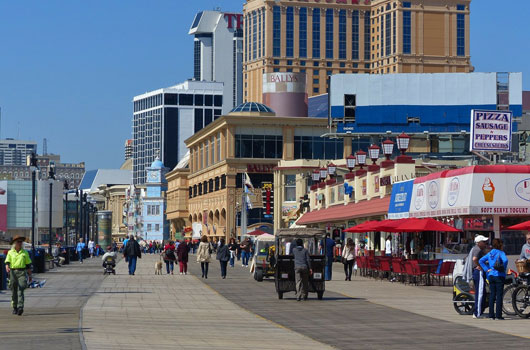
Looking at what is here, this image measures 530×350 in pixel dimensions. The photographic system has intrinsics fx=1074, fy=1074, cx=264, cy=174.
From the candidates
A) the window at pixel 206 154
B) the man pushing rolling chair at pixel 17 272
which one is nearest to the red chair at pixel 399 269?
the man pushing rolling chair at pixel 17 272

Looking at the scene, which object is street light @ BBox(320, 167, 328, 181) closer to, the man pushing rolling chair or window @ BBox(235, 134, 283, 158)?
window @ BBox(235, 134, 283, 158)

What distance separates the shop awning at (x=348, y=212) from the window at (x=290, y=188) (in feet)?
70.6

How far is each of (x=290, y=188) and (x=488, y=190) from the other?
63.0 meters

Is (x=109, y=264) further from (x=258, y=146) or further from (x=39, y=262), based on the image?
(x=258, y=146)

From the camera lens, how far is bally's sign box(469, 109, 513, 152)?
48688 mm

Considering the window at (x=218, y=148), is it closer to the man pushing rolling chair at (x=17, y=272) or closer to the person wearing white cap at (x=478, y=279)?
the man pushing rolling chair at (x=17, y=272)

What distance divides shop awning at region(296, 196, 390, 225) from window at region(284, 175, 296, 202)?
21.5 m

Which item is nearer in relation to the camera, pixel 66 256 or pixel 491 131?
pixel 491 131

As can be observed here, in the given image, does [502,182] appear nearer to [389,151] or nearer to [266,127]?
[389,151]

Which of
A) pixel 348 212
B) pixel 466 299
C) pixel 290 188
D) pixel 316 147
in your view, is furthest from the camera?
pixel 316 147

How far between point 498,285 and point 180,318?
6.20 m

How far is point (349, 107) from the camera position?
89.6 m

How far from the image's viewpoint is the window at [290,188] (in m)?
100

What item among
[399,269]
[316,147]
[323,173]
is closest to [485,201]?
[399,269]
